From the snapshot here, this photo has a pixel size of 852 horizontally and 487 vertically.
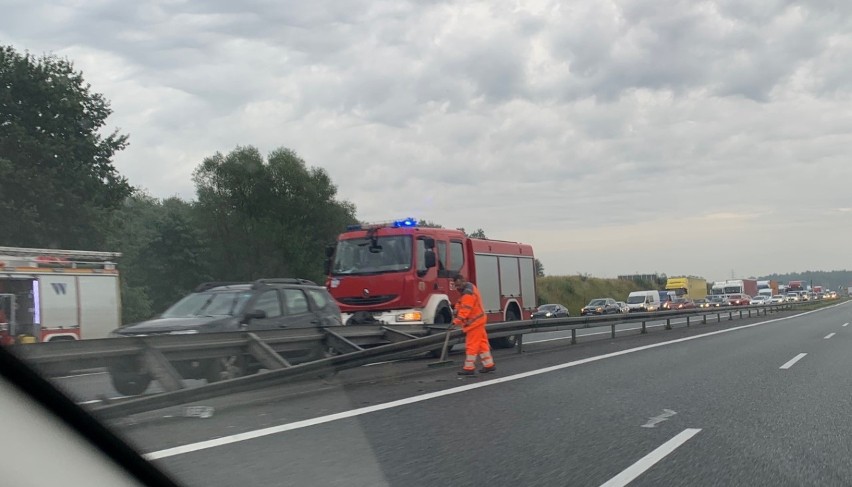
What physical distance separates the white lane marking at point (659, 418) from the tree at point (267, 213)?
135ft

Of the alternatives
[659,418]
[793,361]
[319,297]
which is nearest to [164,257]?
[319,297]

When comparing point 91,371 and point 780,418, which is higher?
point 91,371

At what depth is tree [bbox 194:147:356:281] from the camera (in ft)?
170

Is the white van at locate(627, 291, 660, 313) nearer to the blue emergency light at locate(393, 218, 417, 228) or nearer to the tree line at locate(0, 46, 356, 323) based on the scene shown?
the tree line at locate(0, 46, 356, 323)

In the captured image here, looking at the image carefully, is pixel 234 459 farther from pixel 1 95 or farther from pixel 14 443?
pixel 1 95

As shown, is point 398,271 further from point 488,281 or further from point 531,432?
point 531,432

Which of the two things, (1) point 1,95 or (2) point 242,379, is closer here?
(2) point 242,379

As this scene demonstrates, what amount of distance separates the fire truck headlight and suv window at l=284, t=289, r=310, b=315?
324cm

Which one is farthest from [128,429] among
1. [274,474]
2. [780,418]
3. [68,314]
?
[68,314]

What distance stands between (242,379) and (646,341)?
1409 cm

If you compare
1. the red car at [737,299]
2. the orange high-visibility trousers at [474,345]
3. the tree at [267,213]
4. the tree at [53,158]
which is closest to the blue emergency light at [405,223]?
the orange high-visibility trousers at [474,345]

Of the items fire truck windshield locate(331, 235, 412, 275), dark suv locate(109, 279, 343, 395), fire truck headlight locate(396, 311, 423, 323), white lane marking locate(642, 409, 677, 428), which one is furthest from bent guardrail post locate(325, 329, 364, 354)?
white lane marking locate(642, 409, 677, 428)

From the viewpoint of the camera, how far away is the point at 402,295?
53.7 ft

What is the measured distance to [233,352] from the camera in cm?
1038
